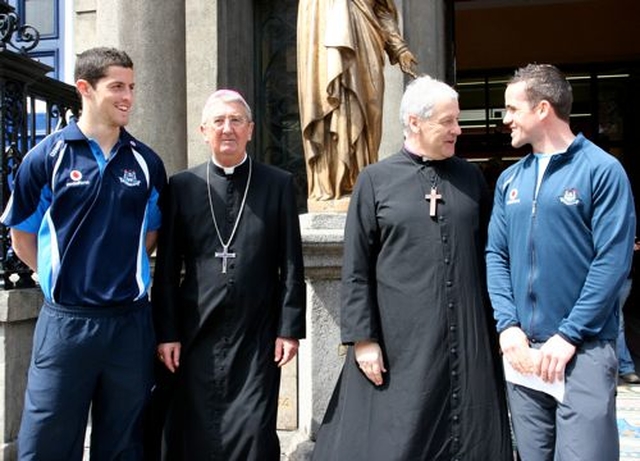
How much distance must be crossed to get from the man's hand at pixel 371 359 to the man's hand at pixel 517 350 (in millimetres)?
490

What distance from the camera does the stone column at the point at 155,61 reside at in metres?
6.50

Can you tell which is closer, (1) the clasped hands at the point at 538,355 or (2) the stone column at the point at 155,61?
(1) the clasped hands at the point at 538,355

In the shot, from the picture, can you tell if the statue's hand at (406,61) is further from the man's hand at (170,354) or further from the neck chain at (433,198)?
the man's hand at (170,354)

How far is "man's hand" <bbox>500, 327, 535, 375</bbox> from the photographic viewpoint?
2689 mm

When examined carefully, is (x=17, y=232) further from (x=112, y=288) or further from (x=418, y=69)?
(x=418, y=69)

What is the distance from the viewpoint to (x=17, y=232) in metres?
3.13

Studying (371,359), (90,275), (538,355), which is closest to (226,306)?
(90,275)

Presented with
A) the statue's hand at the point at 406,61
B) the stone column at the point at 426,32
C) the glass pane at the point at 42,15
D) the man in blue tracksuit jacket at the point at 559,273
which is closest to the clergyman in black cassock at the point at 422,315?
the man in blue tracksuit jacket at the point at 559,273

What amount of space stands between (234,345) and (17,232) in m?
1.04

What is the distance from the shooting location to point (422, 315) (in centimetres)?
292

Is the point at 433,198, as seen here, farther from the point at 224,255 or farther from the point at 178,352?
the point at 178,352

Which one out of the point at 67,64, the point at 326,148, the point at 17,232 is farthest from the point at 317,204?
the point at 67,64

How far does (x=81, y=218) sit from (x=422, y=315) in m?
1.42

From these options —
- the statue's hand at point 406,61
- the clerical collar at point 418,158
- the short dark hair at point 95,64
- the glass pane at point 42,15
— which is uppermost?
the glass pane at point 42,15
